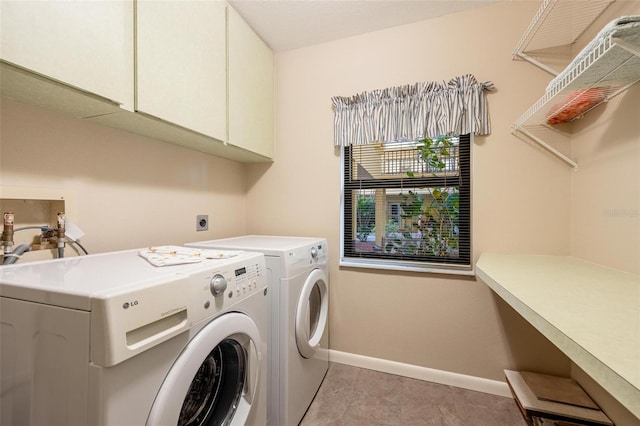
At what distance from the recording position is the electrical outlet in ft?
6.31

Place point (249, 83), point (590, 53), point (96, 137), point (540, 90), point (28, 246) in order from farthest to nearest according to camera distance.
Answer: point (249, 83)
point (540, 90)
point (96, 137)
point (28, 246)
point (590, 53)

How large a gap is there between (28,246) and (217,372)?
934mm

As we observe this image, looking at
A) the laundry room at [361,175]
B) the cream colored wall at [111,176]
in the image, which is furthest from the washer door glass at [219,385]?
the cream colored wall at [111,176]

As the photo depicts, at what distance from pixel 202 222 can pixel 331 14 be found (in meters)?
1.76

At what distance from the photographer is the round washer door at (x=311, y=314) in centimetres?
143

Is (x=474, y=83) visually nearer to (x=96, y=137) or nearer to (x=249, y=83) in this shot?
(x=249, y=83)

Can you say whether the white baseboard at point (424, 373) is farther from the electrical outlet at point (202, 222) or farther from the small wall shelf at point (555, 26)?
the small wall shelf at point (555, 26)

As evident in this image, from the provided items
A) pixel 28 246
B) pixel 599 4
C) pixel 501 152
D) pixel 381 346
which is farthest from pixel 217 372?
pixel 599 4

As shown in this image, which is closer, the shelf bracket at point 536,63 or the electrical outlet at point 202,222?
the shelf bracket at point 536,63

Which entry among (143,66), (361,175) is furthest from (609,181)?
(143,66)

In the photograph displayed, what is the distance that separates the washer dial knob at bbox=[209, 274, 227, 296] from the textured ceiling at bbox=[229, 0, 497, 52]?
181cm

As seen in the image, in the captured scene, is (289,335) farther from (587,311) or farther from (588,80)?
(588,80)

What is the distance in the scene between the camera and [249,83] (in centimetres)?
191

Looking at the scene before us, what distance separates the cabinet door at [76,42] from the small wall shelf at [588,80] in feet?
5.73
